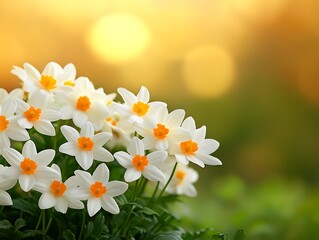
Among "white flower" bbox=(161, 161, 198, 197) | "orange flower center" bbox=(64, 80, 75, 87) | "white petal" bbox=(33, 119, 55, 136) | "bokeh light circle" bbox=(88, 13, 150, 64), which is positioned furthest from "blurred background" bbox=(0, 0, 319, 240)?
"white petal" bbox=(33, 119, 55, 136)

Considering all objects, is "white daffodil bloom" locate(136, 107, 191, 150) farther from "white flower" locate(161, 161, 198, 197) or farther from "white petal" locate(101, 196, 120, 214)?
"white flower" locate(161, 161, 198, 197)

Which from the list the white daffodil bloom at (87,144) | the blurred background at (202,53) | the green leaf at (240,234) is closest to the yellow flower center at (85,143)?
the white daffodil bloom at (87,144)

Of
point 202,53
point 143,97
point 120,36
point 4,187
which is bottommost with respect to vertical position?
point 4,187

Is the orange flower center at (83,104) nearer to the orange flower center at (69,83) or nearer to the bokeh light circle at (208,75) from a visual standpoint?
the orange flower center at (69,83)

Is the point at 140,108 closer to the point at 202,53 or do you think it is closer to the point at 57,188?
the point at 57,188

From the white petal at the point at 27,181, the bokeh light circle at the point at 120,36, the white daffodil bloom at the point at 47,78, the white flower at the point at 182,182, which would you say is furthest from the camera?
the bokeh light circle at the point at 120,36

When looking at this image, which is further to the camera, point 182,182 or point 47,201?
point 182,182

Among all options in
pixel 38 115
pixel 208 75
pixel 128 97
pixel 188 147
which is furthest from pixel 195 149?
pixel 208 75
